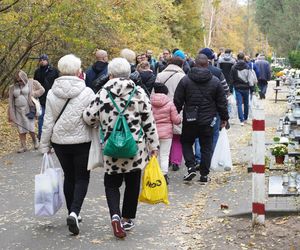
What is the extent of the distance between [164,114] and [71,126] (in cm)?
301

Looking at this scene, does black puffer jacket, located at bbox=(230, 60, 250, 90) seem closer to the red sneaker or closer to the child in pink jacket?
the child in pink jacket

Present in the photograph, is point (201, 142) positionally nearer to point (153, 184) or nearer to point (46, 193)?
point (153, 184)

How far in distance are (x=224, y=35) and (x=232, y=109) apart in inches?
3133

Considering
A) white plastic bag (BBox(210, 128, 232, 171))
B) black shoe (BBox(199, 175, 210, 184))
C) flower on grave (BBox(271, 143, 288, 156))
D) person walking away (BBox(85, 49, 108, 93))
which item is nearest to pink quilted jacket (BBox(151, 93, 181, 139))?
white plastic bag (BBox(210, 128, 232, 171))

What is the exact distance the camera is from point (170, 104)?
30.8 ft

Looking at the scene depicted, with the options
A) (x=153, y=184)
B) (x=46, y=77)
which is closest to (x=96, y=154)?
(x=153, y=184)

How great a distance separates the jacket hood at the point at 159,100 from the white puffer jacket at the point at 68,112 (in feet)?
8.95

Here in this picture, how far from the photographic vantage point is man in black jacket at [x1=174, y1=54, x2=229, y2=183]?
9039mm

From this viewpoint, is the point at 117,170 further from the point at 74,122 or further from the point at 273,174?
the point at 273,174

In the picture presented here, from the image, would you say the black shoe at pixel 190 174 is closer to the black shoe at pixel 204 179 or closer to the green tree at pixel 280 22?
the black shoe at pixel 204 179

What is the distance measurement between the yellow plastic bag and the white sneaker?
741 mm

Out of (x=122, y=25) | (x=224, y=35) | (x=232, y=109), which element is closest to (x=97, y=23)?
(x=122, y=25)

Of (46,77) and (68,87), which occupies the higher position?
(46,77)

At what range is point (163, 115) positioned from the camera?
936 centimetres
